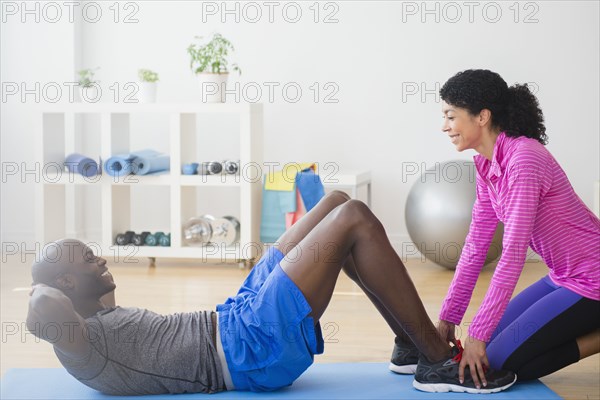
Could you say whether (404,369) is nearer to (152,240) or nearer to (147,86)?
(152,240)

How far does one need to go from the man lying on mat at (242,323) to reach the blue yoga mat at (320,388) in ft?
0.11

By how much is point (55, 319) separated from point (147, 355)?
32cm

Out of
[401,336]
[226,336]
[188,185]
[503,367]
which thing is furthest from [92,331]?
[188,185]

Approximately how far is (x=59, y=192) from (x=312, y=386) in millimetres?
2931

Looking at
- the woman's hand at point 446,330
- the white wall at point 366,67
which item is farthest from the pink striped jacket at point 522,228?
the white wall at point 366,67

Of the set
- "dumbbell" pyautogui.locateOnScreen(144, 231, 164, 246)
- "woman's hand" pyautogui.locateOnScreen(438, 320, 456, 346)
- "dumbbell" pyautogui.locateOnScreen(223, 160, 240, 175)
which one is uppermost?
"dumbbell" pyautogui.locateOnScreen(223, 160, 240, 175)

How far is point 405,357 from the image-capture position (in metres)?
2.53

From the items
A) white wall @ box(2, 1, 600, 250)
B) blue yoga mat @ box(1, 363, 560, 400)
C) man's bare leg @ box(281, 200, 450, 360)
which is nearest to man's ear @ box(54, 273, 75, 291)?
blue yoga mat @ box(1, 363, 560, 400)

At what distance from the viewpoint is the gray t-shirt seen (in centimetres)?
213

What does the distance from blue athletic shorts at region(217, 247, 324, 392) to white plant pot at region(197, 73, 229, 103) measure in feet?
8.46

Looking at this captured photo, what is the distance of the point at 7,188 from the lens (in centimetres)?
531

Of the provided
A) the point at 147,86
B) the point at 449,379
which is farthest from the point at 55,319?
the point at 147,86

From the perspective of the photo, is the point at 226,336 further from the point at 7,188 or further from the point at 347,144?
the point at 7,188

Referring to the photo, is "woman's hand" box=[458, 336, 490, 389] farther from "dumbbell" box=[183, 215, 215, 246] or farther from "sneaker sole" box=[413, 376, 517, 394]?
Answer: "dumbbell" box=[183, 215, 215, 246]
